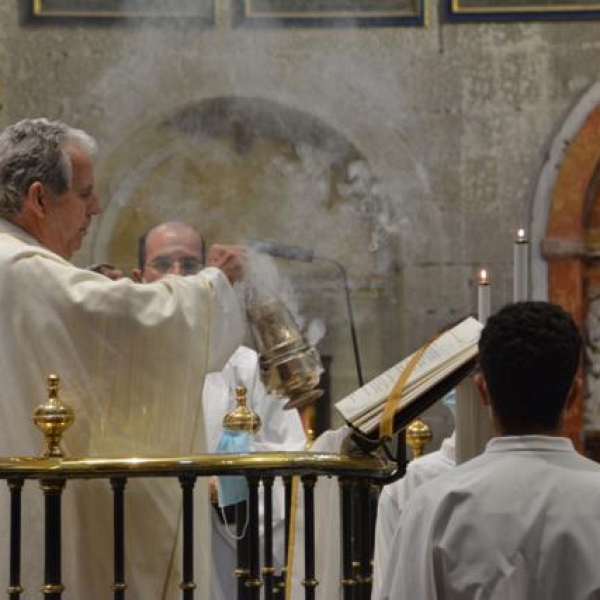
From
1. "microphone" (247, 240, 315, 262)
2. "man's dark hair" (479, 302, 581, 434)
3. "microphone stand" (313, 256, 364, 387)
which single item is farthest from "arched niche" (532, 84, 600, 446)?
"man's dark hair" (479, 302, 581, 434)

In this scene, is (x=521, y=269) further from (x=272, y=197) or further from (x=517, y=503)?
(x=272, y=197)

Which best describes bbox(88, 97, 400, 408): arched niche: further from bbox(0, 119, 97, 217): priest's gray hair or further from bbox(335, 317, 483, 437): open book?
bbox(335, 317, 483, 437): open book

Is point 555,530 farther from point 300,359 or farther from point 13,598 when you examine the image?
point 300,359

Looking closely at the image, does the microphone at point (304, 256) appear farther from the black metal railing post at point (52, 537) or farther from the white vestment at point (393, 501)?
the black metal railing post at point (52, 537)

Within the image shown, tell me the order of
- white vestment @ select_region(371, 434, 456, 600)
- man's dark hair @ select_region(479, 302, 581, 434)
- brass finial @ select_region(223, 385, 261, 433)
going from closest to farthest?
man's dark hair @ select_region(479, 302, 581, 434) < brass finial @ select_region(223, 385, 261, 433) < white vestment @ select_region(371, 434, 456, 600)

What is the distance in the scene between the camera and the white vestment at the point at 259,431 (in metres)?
6.73

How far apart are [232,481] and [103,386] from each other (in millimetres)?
1622

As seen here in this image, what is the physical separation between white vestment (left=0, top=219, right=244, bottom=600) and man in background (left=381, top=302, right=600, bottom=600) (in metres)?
1.48

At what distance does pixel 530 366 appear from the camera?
289 centimetres

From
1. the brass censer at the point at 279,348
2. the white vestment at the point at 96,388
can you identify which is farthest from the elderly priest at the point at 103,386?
the brass censer at the point at 279,348

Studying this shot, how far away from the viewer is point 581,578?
8.95ft

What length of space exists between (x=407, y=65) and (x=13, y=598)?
6723 millimetres

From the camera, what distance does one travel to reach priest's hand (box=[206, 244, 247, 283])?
446 cm

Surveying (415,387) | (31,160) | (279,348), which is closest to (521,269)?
(415,387)
